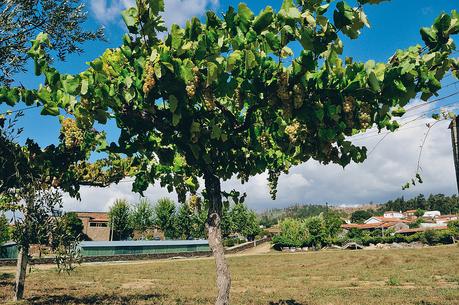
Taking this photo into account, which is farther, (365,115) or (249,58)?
(365,115)

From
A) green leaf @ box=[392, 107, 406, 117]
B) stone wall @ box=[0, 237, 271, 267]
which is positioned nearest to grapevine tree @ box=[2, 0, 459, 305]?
Answer: green leaf @ box=[392, 107, 406, 117]

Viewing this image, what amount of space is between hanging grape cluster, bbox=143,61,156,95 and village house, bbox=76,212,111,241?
8128 cm

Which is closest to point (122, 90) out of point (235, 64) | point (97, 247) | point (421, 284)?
point (235, 64)

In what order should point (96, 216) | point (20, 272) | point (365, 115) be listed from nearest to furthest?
1. point (365, 115)
2. point (20, 272)
3. point (96, 216)

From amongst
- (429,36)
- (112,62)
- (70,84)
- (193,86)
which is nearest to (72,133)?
(112,62)

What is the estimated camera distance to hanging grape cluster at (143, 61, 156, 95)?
17.3 feet

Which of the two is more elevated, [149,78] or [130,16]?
[130,16]

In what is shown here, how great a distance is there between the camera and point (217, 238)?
A: 7227 millimetres

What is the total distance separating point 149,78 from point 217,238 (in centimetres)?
337

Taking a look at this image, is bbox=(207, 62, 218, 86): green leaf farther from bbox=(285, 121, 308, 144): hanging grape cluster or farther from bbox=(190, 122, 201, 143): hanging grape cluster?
bbox=(285, 121, 308, 144): hanging grape cluster

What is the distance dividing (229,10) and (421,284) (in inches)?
892

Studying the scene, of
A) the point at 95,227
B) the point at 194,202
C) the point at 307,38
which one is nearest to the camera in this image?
the point at 307,38

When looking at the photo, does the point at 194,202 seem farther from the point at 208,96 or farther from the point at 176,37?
the point at 176,37

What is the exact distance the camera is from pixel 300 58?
5.33m
